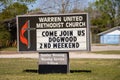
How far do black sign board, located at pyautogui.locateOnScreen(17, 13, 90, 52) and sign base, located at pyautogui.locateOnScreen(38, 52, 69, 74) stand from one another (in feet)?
0.77

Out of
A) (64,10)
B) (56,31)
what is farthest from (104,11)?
(56,31)

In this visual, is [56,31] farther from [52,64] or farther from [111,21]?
[111,21]

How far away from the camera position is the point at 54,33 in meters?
17.2

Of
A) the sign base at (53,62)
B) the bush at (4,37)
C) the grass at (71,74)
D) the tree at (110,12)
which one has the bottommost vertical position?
the grass at (71,74)

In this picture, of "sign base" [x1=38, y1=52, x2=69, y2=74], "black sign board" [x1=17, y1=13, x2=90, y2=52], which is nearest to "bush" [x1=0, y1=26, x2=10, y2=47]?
"black sign board" [x1=17, y1=13, x2=90, y2=52]

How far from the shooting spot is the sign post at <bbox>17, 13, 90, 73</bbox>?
16922 mm

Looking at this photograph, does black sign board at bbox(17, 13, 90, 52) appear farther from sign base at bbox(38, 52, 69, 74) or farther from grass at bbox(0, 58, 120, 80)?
grass at bbox(0, 58, 120, 80)

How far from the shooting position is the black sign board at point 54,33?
1689 centimetres

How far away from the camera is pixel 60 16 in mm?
17078

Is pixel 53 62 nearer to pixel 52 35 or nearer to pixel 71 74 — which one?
pixel 71 74

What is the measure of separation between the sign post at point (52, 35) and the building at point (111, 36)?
2735 inches

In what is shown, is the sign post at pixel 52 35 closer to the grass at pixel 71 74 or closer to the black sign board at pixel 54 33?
the black sign board at pixel 54 33

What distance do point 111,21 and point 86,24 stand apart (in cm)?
9503

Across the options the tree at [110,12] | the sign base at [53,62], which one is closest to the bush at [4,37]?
the sign base at [53,62]
